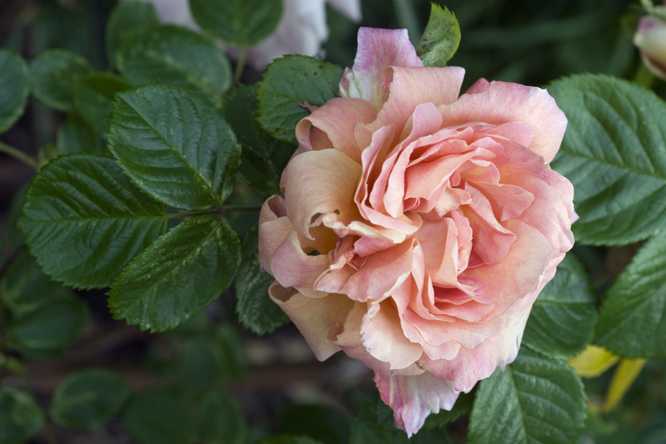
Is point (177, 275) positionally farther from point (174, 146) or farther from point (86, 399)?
point (86, 399)

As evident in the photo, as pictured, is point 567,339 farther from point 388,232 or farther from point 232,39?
point 232,39

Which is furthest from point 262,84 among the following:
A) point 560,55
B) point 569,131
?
point 560,55

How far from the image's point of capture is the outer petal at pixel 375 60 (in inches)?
14.1

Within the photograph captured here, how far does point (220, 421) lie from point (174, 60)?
0.56 metres

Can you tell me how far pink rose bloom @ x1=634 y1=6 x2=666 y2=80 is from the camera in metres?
0.60

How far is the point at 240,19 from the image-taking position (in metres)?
0.61

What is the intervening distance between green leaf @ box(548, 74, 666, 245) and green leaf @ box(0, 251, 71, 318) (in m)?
0.62

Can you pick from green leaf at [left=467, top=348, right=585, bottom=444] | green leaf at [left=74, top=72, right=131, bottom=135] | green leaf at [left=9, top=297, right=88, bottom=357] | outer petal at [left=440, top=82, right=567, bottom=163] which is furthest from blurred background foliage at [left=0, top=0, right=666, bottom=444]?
outer petal at [left=440, top=82, right=567, bottom=163]

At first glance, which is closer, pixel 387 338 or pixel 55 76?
pixel 387 338

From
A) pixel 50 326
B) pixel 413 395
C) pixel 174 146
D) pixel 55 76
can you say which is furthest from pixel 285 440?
pixel 55 76

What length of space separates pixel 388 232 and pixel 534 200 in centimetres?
10

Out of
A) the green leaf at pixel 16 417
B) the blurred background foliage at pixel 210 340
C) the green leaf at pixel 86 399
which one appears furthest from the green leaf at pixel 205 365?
the green leaf at pixel 16 417

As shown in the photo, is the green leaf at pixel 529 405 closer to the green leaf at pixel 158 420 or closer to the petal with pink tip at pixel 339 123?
the petal with pink tip at pixel 339 123

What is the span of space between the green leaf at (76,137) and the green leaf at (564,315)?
21.0 inches
